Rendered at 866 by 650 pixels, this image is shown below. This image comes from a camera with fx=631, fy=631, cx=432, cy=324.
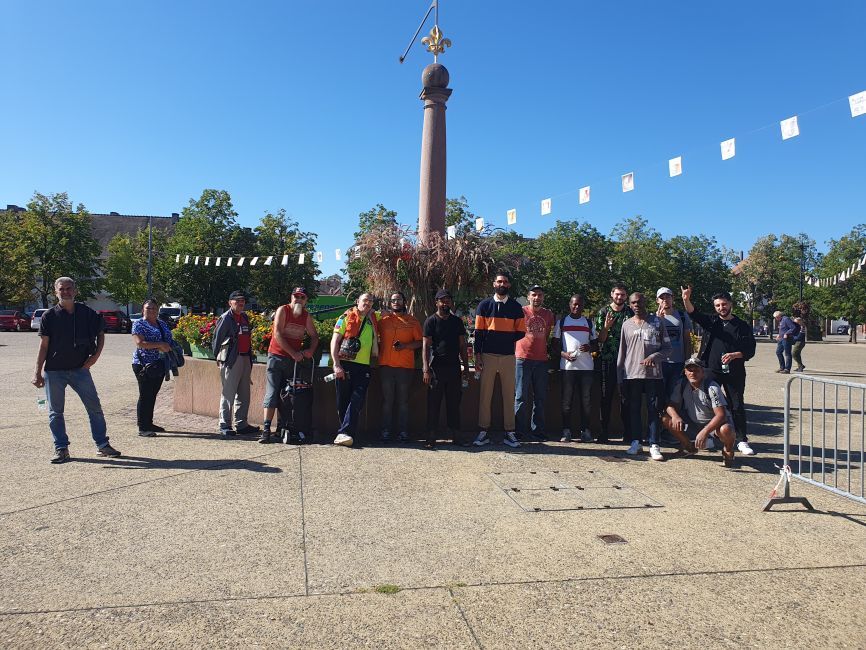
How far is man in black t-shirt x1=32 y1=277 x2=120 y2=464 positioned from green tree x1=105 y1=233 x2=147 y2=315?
2075 inches

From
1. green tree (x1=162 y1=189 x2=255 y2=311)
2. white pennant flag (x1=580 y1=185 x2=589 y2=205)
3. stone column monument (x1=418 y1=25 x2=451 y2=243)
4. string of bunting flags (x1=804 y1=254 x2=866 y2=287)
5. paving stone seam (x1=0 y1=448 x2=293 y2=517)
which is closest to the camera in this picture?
paving stone seam (x1=0 y1=448 x2=293 y2=517)

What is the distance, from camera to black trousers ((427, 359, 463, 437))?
6805 millimetres

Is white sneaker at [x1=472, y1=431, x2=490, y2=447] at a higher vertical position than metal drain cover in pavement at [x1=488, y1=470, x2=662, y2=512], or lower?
higher

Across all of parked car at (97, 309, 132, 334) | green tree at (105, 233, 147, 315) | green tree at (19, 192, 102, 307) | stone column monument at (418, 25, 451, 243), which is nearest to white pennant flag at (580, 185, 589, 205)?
stone column monument at (418, 25, 451, 243)

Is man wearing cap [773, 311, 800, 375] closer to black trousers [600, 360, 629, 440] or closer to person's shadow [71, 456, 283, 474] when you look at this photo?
black trousers [600, 360, 629, 440]

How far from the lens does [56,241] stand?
47.5 metres

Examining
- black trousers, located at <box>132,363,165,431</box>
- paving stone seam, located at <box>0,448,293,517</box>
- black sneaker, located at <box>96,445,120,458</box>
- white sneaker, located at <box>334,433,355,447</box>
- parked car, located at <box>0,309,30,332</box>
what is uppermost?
parked car, located at <box>0,309,30,332</box>

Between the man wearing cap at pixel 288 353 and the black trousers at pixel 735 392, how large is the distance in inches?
171

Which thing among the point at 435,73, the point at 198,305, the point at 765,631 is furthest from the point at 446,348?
the point at 198,305

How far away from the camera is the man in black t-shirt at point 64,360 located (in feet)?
19.0

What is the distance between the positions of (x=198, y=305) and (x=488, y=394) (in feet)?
142

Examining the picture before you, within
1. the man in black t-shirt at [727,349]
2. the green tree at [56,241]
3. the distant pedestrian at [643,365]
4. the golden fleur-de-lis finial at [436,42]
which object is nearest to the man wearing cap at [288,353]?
the distant pedestrian at [643,365]

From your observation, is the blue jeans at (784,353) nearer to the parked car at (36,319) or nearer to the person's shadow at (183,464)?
the person's shadow at (183,464)

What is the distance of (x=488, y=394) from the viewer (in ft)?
23.4
